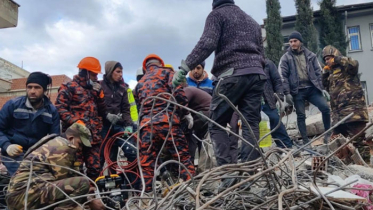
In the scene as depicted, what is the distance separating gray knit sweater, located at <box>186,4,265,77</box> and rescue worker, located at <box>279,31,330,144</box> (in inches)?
98.6

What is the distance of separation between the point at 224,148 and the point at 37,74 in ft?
7.29

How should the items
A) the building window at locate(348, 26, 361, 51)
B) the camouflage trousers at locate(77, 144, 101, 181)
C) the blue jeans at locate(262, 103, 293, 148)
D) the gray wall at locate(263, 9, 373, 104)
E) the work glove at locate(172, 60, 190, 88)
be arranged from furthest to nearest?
the building window at locate(348, 26, 361, 51) < the gray wall at locate(263, 9, 373, 104) < the blue jeans at locate(262, 103, 293, 148) < the camouflage trousers at locate(77, 144, 101, 181) < the work glove at locate(172, 60, 190, 88)

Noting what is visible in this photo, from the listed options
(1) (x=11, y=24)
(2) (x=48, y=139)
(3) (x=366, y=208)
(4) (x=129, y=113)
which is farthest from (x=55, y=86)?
(3) (x=366, y=208)

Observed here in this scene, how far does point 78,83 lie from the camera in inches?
173

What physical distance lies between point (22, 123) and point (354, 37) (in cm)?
Result: 2117

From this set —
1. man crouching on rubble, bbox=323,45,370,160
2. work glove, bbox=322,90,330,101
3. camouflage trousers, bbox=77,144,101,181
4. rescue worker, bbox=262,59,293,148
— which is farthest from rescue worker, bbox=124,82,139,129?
work glove, bbox=322,90,330,101

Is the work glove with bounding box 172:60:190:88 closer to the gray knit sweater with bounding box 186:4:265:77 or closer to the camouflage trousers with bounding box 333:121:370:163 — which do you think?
the gray knit sweater with bounding box 186:4:265:77

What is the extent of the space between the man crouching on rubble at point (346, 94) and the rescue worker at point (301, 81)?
365 millimetres

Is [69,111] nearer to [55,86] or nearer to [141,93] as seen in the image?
[141,93]

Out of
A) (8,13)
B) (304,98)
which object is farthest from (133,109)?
(8,13)

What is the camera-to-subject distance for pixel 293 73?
5.62 metres

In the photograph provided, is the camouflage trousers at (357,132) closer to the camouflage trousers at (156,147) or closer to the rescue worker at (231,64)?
the rescue worker at (231,64)

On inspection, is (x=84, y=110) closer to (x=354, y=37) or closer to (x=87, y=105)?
(x=87, y=105)

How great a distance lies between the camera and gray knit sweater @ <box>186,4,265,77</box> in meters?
3.04
